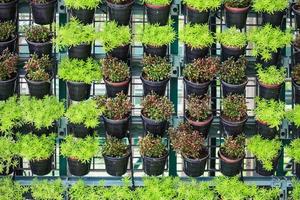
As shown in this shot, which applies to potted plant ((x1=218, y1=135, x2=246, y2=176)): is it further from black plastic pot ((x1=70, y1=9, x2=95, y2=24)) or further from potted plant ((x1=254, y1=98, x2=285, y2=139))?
black plastic pot ((x1=70, y1=9, x2=95, y2=24))

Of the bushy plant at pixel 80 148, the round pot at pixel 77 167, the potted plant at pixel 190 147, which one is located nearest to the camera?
the potted plant at pixel 190 147

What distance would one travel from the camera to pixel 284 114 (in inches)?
248

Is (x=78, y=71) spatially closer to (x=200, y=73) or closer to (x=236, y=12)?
(x=200, y=73)

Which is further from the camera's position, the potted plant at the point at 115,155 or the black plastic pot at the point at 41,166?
the black plastic pot at the point at 41,166

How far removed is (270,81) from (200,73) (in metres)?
0.68

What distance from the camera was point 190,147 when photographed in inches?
242

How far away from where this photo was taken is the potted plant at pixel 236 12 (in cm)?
626

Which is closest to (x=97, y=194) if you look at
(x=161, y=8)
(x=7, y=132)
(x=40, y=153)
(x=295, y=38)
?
(x=40, y=153)

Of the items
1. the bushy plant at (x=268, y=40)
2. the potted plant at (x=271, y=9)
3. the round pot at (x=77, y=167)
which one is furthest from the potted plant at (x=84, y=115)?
the potted plant at (x=271, y=9)

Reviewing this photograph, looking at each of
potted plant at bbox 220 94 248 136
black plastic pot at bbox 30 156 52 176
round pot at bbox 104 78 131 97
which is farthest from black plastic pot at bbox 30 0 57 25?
potted plant at bbox 220 94 248 136

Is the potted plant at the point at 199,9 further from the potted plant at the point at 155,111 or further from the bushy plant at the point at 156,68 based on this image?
the potted plant at the point at 155,111

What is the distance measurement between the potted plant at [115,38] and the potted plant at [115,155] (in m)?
0.87

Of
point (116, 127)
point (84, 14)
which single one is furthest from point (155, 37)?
point (116, 127)

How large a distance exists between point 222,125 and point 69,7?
1896 millimetres
